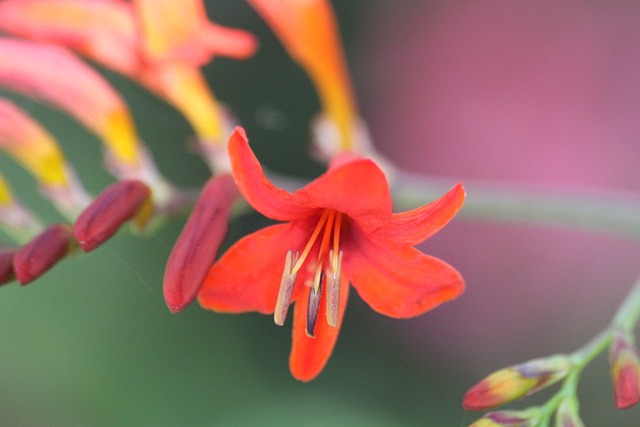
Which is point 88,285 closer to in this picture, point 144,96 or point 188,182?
point 188,182

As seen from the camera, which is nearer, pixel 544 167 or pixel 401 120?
pixel 544 167

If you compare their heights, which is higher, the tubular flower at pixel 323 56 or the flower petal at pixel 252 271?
the tubular flower at pixel 323 56

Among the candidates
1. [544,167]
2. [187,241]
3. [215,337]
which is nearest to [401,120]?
[544,167]

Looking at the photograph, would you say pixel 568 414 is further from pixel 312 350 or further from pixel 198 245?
pixel 198 245

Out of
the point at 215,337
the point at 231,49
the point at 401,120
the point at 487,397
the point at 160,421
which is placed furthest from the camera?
the point at 401,120

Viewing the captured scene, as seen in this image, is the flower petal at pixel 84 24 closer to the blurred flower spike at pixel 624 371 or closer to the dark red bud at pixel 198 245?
the dark red bud at pixel 198 245

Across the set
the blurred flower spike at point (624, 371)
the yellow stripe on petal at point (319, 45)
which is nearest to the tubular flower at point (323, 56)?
the yellow stripe on petal at point (319, 45)

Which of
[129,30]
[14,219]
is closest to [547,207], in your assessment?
[129,30]
